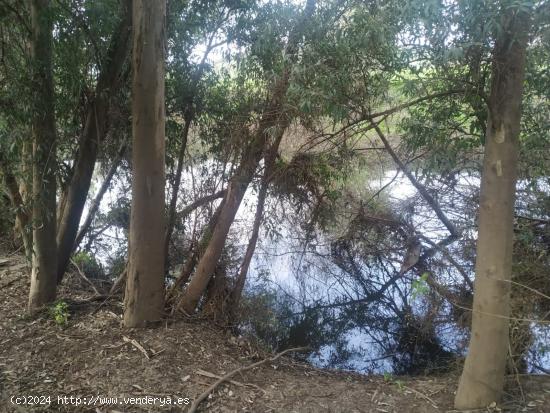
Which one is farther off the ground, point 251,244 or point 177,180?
point 177,180

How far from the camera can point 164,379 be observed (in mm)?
4176

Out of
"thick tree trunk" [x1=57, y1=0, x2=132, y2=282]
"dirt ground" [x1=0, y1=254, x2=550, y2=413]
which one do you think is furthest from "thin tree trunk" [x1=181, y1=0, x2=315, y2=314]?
"thick tree trunk" [x1=57, y1=0, x2=132, y2=282]

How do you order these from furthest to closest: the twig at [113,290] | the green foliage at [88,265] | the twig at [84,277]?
the green foliage at [88,265], the twig at [84,277], the twig at [113,290]

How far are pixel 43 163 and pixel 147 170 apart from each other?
1.23 metres

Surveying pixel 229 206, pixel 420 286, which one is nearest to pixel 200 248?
pixel 229 206

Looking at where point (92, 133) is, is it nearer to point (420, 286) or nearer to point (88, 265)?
point (88, 265)

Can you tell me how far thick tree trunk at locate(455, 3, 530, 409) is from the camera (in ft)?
11.1

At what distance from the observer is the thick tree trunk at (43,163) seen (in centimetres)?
457

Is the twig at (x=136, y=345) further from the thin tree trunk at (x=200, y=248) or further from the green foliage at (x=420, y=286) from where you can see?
the green foliage at (x=420, y=286)

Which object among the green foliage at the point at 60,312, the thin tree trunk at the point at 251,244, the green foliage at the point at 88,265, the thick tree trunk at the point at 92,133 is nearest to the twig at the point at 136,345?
the green foliage at the point at 60,312

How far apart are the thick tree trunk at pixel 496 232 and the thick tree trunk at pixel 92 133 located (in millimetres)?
3980

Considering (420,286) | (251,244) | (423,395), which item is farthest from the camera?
(251,244)

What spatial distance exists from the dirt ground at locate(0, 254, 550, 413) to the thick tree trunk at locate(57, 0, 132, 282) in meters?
1.02

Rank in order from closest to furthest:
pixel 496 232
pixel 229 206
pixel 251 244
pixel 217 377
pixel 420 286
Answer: pixel 496 232 → pixel 420 286 → pixel 217 377 → pixel 229 206 → pixel 251 244
